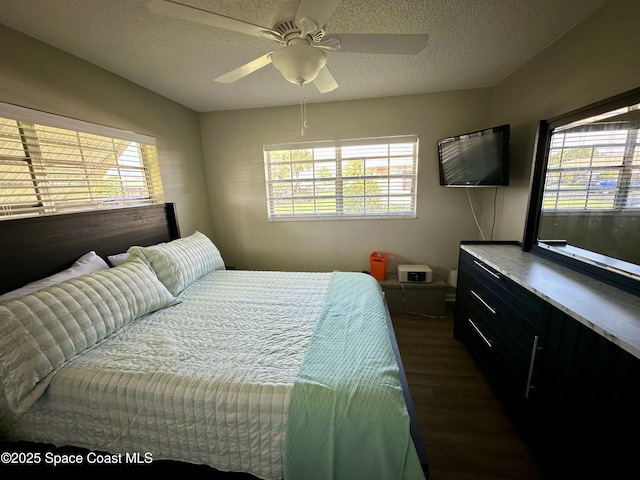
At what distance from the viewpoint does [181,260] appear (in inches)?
81.7

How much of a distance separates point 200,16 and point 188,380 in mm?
1555

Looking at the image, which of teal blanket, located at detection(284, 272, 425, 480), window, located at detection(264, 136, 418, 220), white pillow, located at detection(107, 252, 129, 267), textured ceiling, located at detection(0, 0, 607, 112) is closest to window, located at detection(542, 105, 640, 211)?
textured ceiling, located at detection(0, 0, 607, 112)

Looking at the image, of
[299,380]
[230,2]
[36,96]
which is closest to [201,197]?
[36,96]

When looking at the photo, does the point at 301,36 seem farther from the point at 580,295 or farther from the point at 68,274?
the point at 68,274

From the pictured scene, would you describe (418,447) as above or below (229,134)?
below

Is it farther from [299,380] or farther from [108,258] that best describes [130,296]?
[299,380]

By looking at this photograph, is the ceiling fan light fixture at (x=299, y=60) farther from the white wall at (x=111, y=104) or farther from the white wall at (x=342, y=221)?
the white wall at (x=111, y=104)

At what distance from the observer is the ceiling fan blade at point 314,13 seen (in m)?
0.95

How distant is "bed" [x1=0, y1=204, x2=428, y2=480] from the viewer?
0.94 meters

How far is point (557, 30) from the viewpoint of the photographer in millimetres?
1639

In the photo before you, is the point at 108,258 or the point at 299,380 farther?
the point at 108,258

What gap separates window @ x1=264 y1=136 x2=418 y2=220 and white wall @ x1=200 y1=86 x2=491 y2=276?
10 centimetres

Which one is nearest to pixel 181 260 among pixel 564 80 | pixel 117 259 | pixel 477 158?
pixel 117 259

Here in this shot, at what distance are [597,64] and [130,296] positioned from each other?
3174mm
